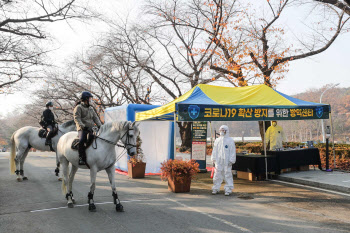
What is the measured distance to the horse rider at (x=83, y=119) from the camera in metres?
6.93

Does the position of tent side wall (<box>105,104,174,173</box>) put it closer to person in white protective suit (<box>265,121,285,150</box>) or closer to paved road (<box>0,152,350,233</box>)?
paved road (<box>0,152,350,233</box>)

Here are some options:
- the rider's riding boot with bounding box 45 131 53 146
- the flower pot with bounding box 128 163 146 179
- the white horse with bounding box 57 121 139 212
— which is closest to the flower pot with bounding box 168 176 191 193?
the white horse with bounding box 57 121 139 212

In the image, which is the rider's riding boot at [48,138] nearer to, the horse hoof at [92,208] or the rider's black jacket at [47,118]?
the rider's black jacket at [47,118]

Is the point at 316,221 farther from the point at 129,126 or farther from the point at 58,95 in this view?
the point at 58,95

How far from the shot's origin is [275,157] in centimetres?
1166

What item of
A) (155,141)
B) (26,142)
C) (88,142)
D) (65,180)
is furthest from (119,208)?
(26,142)

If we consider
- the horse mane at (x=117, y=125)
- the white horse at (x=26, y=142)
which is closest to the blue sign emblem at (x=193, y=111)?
the horse mane at (x=117, y=125)

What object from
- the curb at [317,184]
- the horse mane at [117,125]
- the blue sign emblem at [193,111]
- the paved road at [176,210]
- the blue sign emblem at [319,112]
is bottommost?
the paved road at [176,210]

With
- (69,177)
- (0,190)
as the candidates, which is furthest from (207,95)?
(0,190)

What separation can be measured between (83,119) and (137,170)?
568cm

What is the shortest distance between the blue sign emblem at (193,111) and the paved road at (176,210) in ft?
7.86

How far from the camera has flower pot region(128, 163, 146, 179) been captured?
1236 centimetres

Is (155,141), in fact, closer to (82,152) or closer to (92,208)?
(82,152)

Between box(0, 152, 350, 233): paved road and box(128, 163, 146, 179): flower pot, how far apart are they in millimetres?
2064
